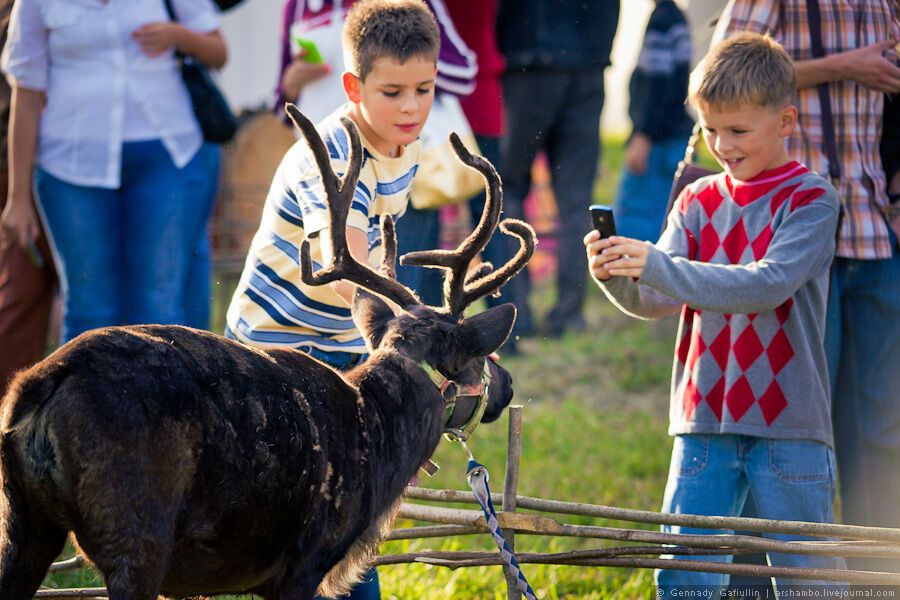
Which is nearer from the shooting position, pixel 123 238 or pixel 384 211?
pixel 384 211

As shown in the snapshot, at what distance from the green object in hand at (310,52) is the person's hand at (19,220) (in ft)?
5.29

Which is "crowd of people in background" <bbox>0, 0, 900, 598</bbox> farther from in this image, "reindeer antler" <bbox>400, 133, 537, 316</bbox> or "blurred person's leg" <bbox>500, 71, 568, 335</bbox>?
"blurred person's leg" <bbox>500, 71, 568, 335</bbox>

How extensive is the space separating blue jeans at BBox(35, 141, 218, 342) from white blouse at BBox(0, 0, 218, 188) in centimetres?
7

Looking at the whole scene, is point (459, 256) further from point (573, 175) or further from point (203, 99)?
point (573, 175)

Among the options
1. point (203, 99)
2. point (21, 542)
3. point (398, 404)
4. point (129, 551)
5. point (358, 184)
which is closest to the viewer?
point (129, 551)

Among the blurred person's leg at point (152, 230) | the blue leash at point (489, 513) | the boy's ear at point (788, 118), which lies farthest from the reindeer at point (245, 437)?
the blurred person's leg at point (152, 230)

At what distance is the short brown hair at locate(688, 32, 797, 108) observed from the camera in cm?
419

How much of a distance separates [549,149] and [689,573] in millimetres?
5632

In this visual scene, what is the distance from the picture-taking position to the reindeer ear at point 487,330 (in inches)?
143

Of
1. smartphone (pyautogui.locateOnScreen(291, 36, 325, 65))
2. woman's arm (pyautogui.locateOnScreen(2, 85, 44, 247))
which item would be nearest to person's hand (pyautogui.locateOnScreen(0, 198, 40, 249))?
woman's arm (pyautogui.locateOnScreen(2, 85, 44, 247))

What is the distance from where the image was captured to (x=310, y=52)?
649 cm

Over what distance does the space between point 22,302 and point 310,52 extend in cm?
189

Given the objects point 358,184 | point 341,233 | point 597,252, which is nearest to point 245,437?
point 341,233

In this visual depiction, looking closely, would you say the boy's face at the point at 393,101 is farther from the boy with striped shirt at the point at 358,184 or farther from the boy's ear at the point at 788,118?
the boy's ear at the point at 788,118
